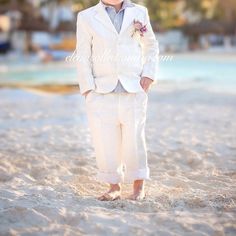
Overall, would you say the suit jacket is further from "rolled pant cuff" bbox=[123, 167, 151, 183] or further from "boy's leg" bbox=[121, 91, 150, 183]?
"rolled pant cuff" bbox=[123, 167, 151, 183]

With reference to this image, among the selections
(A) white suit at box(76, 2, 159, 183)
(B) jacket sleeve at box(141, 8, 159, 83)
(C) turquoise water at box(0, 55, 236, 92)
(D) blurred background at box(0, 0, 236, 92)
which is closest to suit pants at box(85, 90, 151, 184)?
(A) white suit at box(76, 2, 159, 183)

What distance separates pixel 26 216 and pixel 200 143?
10.3ft

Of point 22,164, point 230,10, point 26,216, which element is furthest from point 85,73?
point 230,10

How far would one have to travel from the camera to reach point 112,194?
11.4ft

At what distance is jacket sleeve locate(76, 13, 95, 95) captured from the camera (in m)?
3.34

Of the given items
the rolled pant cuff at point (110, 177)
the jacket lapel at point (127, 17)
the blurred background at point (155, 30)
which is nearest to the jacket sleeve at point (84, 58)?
the jacket lapel at point (127, 17)

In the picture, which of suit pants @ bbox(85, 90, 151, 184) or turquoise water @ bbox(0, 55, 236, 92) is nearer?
suit pants @ bbox(85, 90, 151, 184)

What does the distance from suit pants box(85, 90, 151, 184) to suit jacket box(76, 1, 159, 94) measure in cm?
7

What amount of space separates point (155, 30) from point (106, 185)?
35474 millimetres

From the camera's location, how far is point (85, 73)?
335 centimetres

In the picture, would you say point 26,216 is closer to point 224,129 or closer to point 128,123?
point 128,123

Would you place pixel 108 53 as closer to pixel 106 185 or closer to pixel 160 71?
pixel 106 185

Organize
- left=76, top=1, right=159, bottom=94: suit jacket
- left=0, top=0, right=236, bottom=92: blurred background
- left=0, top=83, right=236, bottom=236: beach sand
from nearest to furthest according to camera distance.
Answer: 1. left=0, top=83, right=236, bottom=236: beach sand
2. left=76, top=1, right=159, bottom=94: suit jacket
3. left=0, top=0, right=236, bottom=92: blurred background

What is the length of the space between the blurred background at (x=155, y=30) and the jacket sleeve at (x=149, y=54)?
67.7 ft
